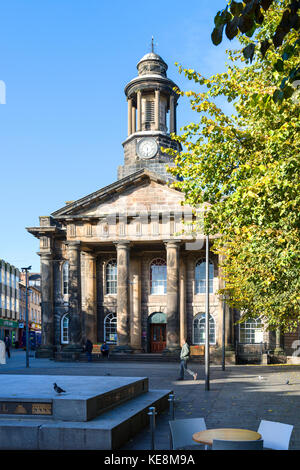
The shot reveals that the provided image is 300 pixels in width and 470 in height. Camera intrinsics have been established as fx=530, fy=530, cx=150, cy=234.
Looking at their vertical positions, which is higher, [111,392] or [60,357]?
[111,392]

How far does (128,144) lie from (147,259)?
442 inches

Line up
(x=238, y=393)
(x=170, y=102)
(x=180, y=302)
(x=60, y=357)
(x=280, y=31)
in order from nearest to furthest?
(x=280, y=31) < (x=238, y=393) < (x=60, y=357) < (x=180, y=302) < (x=170, y=102)

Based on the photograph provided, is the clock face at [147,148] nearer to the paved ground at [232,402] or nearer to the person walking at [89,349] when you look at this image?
the person walking at [89,349]

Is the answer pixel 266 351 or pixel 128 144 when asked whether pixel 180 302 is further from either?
pixel 128 144

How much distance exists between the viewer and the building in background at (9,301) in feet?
239

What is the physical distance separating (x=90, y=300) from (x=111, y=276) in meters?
2.72

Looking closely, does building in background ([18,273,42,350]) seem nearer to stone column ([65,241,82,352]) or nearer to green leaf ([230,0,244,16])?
stone column ([65,241,82,352])

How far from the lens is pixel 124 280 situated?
39281 millimetres

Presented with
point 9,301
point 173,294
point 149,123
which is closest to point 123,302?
point 173,294

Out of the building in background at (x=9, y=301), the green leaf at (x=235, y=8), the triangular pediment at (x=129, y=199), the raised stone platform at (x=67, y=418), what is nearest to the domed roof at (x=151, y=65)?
the triangular pediment at (x=129, y=199)

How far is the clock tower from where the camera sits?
154 ft

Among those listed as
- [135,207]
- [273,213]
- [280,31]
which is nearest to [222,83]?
[273,213]

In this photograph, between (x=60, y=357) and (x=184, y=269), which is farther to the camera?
(x=184, y=269)

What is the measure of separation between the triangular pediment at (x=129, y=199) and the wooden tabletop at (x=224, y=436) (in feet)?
105
